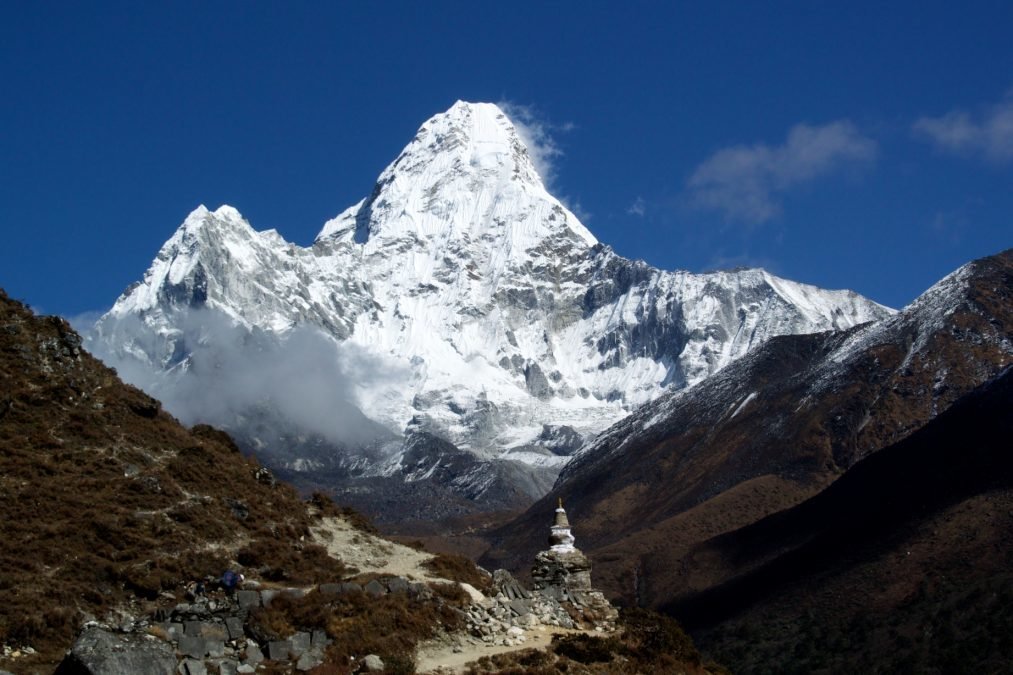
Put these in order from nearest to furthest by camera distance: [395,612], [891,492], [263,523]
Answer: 1. [395,612]
2. [263,523]
3. [891,492]

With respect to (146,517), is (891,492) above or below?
above

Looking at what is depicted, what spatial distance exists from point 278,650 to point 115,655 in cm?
485

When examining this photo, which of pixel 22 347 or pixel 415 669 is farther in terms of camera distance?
pixel 22 347

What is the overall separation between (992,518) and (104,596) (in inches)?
3826

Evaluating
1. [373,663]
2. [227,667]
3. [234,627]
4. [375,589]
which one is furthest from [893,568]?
[227,667]

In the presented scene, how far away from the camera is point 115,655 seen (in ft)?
73.0

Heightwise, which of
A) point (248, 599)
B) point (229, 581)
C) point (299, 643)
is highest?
point (229, 581)

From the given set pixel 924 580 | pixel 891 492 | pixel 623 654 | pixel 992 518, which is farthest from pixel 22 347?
pixel 891 492

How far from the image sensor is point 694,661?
31.0 metres

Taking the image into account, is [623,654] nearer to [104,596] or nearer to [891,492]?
[104,596]

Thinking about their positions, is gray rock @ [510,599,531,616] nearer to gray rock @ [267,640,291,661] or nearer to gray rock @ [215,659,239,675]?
gray rock @ [267,640,291,661]

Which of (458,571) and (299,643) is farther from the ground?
(458,571)

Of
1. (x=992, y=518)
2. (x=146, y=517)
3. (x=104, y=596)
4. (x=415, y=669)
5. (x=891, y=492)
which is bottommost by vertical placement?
(x=415, y=669)

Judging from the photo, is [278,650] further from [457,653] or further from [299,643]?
[457,653]
